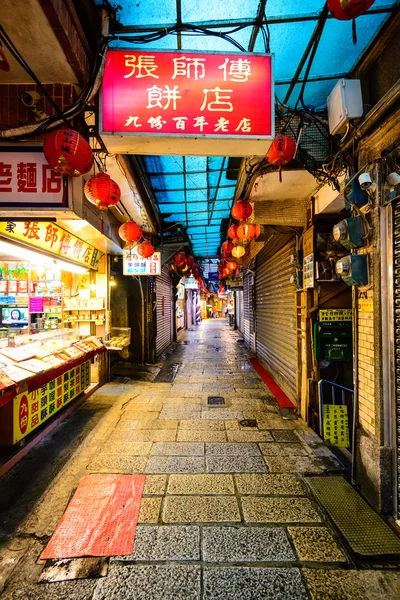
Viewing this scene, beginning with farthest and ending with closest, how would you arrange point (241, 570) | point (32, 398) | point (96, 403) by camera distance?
point (96, 403) < point (32, 398) < point (241, 570)

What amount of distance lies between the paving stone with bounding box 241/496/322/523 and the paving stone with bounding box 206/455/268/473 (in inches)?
24.4

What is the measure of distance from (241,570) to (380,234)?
456cm

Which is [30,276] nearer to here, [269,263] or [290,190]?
[290,190]

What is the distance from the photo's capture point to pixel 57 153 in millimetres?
3398

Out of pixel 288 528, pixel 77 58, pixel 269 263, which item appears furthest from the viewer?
pixel 269 263

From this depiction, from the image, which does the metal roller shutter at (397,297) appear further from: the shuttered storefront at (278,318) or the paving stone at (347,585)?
the shuttered storefront at (278,318)

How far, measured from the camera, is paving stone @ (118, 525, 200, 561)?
2.84m

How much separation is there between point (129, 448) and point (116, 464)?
1.63ft

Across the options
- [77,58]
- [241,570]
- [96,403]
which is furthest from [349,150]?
[96,403]

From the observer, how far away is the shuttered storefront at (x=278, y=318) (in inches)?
291

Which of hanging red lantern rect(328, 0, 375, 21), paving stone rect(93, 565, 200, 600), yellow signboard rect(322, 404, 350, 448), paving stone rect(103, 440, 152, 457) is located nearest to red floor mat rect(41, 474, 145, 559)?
paving stone rect(93, 565, 200, 600)

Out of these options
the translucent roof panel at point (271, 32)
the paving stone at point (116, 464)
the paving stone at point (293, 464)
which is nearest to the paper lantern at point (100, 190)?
the translucent roof panel at point (271, 32)

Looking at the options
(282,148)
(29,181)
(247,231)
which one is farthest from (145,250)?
(282,148)

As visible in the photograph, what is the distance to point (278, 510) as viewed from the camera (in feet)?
11.4
